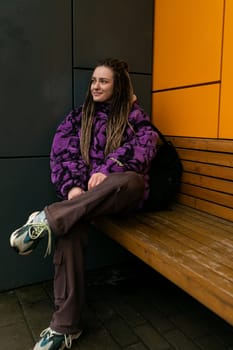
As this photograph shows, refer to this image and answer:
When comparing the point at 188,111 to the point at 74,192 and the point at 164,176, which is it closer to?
the point at 164,176

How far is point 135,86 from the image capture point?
2.80 m

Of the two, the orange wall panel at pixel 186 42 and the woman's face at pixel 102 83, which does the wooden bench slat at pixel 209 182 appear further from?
the woman's face at pixel 102 83

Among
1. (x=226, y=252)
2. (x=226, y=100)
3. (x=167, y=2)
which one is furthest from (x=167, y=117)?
(x=226, y=252)

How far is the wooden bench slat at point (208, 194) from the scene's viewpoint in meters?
2.18

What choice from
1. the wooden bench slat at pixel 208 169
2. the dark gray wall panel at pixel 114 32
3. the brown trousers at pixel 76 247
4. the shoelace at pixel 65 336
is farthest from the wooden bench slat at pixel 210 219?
the dark gray wall panel at pixel 114 32

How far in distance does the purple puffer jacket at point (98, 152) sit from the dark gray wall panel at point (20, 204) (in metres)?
0.25

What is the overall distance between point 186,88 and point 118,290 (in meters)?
1.57

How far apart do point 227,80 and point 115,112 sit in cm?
74

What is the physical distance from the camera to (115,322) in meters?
2.15

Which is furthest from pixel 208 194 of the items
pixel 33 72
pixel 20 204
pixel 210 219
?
pixel 33 72

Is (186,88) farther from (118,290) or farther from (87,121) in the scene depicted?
(118,290)

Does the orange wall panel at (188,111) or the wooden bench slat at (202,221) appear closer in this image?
the wooden bench slat at (202,221)

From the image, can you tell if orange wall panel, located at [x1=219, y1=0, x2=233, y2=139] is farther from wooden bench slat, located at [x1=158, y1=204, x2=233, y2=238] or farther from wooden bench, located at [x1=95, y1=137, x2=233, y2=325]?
wooden bench slat, located at [x1=158, y1=204, x2=233, y2=238]

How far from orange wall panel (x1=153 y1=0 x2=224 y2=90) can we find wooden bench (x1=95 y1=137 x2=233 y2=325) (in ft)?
1.56
